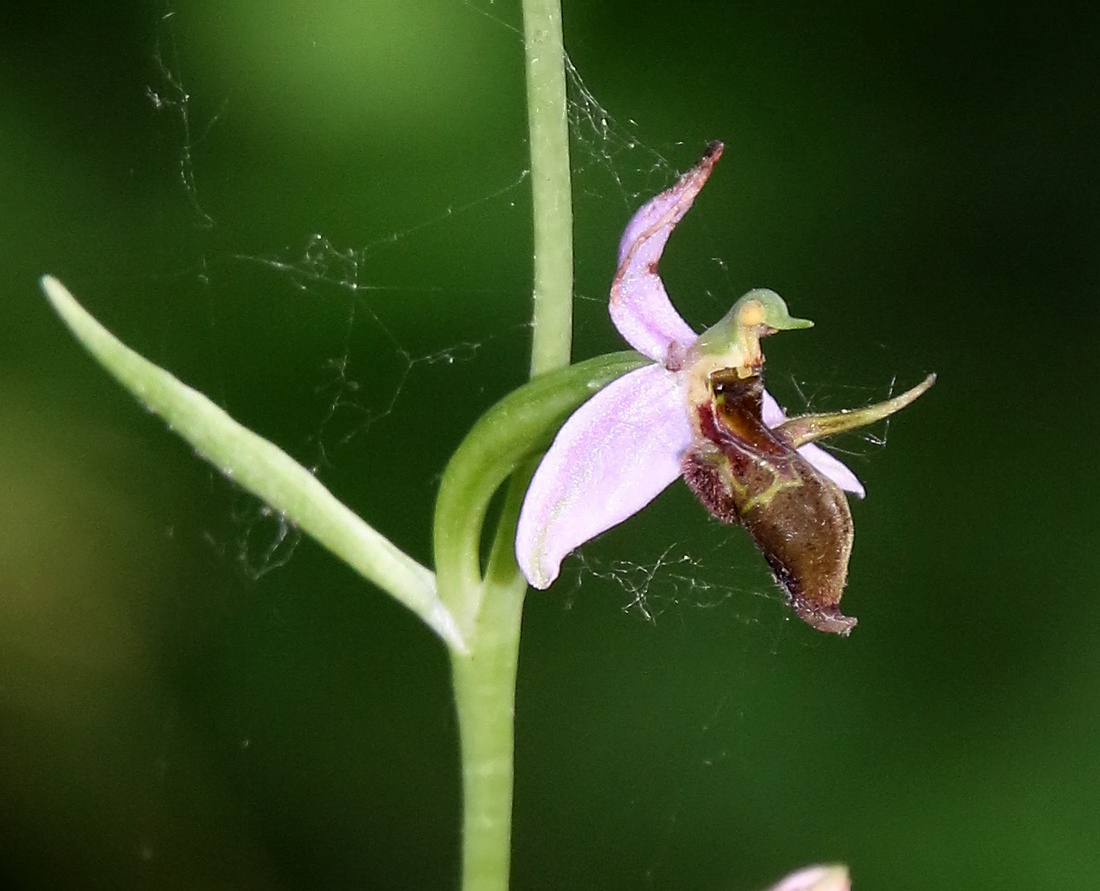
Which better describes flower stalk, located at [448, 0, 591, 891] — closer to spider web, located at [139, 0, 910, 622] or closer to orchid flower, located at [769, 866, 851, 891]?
orchid flower, located at [769, 866, 851, 891]

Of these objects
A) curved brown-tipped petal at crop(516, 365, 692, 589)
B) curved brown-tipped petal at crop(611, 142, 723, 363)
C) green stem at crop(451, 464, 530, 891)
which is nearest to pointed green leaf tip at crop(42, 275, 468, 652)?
green stem at crop(451, 464, 530, 891)

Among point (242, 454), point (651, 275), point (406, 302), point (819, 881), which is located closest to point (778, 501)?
point (651, 275)

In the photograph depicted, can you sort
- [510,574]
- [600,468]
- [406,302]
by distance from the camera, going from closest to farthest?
[600,468] → [510,574] → [406,302]

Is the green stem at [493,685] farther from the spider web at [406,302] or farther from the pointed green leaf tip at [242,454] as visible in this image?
the spider web at [406,302]

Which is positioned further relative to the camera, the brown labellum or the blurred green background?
the blurred green background

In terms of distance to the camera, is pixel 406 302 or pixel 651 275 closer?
pixel 651 275

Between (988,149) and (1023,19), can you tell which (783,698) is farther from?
(1023,19)

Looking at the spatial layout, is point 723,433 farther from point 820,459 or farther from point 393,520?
point 393,520

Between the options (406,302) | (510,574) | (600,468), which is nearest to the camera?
(600,468)
